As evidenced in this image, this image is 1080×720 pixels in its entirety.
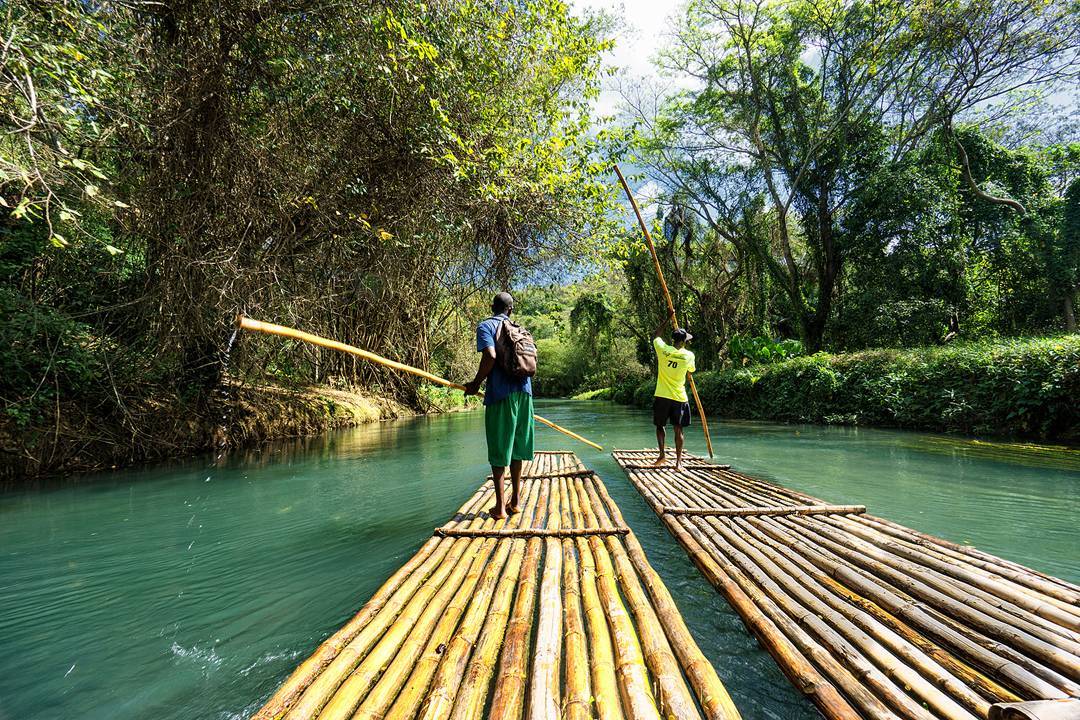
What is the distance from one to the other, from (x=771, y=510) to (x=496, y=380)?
2.22 meters

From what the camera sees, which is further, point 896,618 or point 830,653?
point 896,618

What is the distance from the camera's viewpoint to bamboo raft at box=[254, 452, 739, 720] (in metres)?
1.33

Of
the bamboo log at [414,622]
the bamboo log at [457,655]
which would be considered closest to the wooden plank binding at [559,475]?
the bamboo log at [414,622]

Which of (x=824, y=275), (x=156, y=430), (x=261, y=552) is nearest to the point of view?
(x=261, y=552)

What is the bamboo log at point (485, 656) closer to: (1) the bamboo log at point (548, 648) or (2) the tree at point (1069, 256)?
(1) the bamboo log at point (548, 648)

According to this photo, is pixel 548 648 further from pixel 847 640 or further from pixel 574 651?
pixel 847 640

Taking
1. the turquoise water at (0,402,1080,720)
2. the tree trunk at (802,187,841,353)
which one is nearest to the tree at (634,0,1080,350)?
the tree trunk at (802,187,841,353)

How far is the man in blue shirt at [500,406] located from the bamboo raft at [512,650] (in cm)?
69

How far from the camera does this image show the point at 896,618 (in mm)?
1828

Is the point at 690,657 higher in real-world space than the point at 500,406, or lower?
lower

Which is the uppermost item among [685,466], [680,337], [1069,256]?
[1069,256]

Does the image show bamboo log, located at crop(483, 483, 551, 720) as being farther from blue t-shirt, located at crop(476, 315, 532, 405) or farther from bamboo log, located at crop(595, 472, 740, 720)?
blue t-shirt, located at crop(476, 315, 532, 405)

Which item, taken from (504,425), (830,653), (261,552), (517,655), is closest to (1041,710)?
(830,653)

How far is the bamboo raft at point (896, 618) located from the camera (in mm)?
1339
